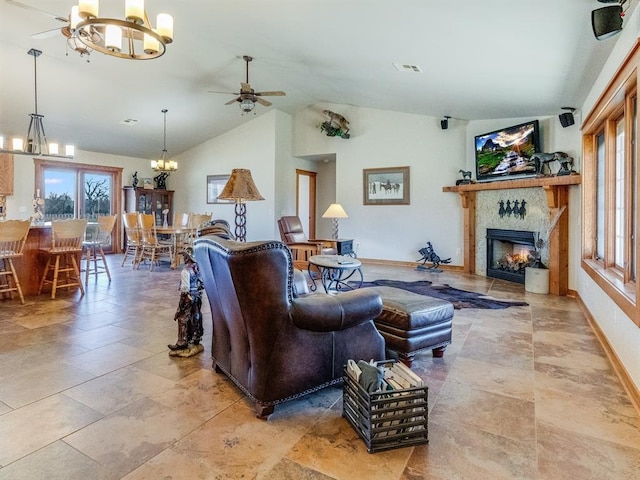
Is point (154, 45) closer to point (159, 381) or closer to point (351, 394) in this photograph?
point (159, 381)

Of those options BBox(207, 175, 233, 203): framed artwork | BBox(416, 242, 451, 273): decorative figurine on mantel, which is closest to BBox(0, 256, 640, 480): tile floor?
BBox(416, 242, 451, 273): decorative figurine on mantel

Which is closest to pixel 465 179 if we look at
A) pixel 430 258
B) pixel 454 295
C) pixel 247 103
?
pixel 430 258

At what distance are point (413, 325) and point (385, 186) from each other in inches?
221

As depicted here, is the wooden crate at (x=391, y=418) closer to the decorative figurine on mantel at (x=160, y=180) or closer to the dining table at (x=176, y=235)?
the dining table at (x=176, y=235)

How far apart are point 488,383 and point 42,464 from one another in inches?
95.7

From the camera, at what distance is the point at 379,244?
807 centimetres

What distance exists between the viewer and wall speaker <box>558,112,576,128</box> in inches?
189

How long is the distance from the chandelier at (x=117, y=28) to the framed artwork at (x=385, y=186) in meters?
5.38

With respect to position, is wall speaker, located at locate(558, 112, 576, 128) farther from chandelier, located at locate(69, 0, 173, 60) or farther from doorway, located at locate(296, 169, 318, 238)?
doorway, located at locate(296, 169, 318, 238)

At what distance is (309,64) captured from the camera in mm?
5551

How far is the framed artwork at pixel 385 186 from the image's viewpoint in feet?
25.3

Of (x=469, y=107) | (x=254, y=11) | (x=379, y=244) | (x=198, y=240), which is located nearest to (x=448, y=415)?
(x=198, y=240)

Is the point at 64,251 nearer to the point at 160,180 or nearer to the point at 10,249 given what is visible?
the point at 10,249

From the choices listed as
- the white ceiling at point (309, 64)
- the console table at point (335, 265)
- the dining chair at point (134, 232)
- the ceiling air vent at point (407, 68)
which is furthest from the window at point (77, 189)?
the ceiling air vent at point (407, 68)
